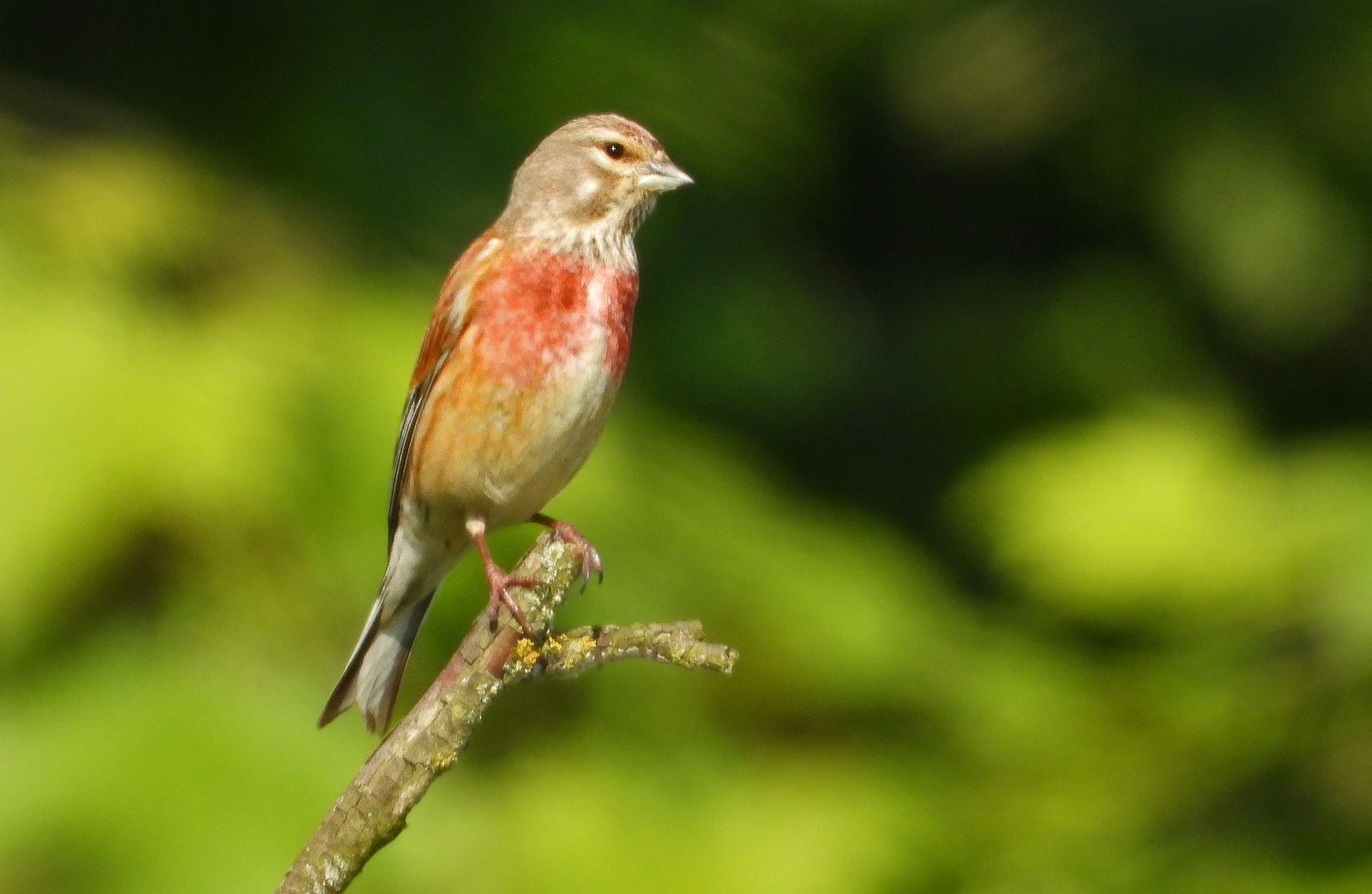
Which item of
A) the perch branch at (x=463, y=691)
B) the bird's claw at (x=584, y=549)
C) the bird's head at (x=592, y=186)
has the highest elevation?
the bird's head at (x=592, y=186)

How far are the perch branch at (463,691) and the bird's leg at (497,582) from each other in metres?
0.02

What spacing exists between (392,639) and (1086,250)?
4.58 metres

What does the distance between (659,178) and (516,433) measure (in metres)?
0.74

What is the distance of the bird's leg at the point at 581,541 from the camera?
301cm

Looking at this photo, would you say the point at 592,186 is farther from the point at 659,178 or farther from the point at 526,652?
the point at 526,652

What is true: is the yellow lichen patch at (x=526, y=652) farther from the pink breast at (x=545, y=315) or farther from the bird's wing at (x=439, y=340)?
the bird's wing at (x=439, y=340)

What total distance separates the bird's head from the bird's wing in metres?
0.12

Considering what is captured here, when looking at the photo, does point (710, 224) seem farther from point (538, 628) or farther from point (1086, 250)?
point (538, 628)

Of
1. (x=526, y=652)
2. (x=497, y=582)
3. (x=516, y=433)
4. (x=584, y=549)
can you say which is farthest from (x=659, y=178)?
(x=526, y=652)

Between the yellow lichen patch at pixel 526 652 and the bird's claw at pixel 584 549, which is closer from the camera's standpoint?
the yellow lichen patch at pixel 526 652

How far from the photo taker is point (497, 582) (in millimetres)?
2844

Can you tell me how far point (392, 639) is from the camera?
3.55 meters

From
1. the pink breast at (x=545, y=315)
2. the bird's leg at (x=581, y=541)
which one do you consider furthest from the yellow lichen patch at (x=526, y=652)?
the pink breast at (x=545, y=315)

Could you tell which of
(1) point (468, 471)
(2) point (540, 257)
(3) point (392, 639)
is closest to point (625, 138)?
(2) point (540, 257)
